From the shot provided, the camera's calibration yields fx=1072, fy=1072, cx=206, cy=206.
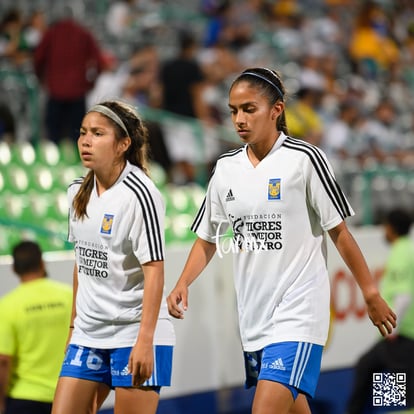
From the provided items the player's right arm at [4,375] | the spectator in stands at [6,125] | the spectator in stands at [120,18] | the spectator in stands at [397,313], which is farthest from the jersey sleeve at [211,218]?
the spectator in stands at [120,18]

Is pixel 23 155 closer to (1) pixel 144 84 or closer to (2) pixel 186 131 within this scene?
(2) pixel 186 131

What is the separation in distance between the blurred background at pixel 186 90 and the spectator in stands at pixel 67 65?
0.01 metres

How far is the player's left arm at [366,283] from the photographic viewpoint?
4.60m

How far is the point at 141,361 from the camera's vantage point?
459cm

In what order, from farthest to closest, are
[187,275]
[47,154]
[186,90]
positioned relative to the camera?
[186,90] < [47,154] < [187,275]

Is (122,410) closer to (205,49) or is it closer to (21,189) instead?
(21,189)

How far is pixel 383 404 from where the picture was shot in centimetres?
628

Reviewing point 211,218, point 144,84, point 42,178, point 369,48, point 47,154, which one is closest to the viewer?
point 211,218

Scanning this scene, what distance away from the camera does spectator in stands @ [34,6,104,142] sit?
11.2 metres

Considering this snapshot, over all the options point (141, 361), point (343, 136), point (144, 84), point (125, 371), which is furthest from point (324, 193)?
point (343, 136)

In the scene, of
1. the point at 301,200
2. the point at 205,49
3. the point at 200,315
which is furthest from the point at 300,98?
the point at 301,200

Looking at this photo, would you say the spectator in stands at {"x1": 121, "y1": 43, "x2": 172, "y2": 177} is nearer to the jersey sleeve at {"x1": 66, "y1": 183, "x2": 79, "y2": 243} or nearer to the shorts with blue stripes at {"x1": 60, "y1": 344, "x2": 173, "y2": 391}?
the jersey sleeve at {"x1": 66, "y1": 183, "x2": 79, "y2": 243}

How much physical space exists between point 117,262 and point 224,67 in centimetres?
1000

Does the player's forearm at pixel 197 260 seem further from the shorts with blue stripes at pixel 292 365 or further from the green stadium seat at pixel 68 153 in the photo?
the green stadium seat at pixel 68 153
